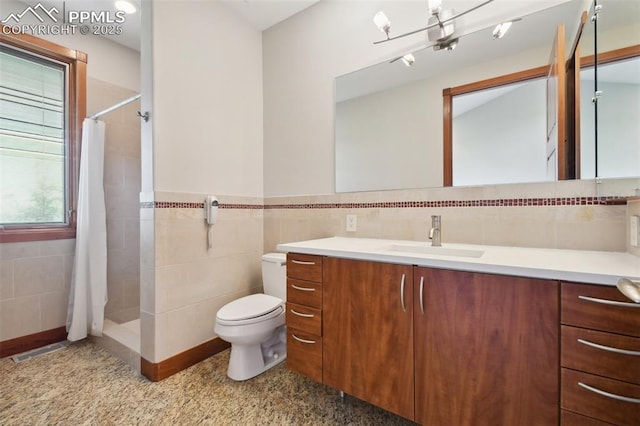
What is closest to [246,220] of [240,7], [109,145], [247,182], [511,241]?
[247,182]

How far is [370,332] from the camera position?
131 cm

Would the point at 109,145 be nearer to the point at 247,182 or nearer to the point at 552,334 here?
the point at 247,182

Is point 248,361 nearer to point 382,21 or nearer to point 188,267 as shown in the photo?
point 188,267

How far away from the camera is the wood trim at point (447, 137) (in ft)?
5.56

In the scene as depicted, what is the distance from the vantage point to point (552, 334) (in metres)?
0.95

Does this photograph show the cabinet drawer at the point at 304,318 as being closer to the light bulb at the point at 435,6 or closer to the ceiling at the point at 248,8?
the light bulb at the point at 435,6

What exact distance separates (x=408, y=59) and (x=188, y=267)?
2.01m

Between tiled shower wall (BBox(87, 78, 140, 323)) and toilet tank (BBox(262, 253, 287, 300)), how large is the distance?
4.56 feet

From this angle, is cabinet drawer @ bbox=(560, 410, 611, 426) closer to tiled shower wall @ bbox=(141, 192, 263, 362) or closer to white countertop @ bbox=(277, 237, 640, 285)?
white countertop @ bbox=(277, 237, 640, 285)

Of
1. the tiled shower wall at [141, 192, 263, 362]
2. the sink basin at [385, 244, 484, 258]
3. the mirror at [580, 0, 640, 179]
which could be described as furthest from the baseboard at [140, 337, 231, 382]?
the mirror at [580, 0, 640, 179]

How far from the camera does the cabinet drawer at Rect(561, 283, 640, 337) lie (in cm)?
84

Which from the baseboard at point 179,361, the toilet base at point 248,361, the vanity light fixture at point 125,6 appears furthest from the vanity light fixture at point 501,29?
the baseboard at point 179,361

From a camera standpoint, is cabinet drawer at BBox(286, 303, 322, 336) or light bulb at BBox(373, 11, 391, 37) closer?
cabinet drawer at BBox(286, 303, 322, 336)

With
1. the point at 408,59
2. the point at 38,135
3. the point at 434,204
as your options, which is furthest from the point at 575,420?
the point at 38,135
